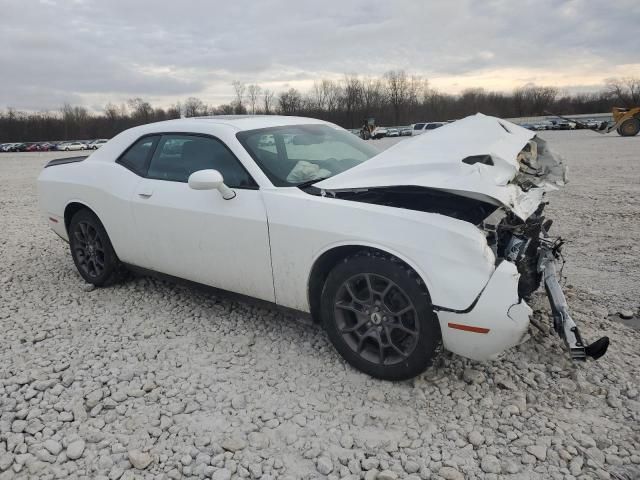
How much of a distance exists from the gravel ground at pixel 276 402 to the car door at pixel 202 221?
0.45 meters

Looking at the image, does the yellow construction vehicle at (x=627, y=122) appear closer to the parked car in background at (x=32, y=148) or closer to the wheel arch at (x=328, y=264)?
the wheel arch at (x=328, y=264)

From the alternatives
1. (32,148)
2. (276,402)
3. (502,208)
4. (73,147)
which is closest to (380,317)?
(276,402)

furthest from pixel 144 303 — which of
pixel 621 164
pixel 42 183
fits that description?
pixel 621 164

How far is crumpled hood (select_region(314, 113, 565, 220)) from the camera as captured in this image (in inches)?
97.9

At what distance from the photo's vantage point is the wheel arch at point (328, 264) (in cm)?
248

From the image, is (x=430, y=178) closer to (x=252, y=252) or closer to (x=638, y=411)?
(x=252, y=252)

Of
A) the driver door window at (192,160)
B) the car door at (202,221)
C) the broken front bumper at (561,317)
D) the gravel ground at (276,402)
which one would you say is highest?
the driver door window at (192,160)

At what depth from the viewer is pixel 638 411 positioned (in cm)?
239

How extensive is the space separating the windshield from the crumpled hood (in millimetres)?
297

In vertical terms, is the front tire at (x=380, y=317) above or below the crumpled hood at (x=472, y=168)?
below

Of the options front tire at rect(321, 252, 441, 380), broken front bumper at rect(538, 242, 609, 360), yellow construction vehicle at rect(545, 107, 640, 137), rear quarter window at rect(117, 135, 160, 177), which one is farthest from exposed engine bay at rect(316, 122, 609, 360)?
yellow construction vehicle at rect(545, 107, 640, 137)

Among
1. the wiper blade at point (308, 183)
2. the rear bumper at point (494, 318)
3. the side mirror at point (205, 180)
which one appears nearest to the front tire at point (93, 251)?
the side mirror at point (205, 180)

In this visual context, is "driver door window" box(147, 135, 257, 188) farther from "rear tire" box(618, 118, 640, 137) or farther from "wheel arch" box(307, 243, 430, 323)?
"rear tire" box(618, 118, 640, 137)

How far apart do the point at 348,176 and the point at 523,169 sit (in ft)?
4.42
